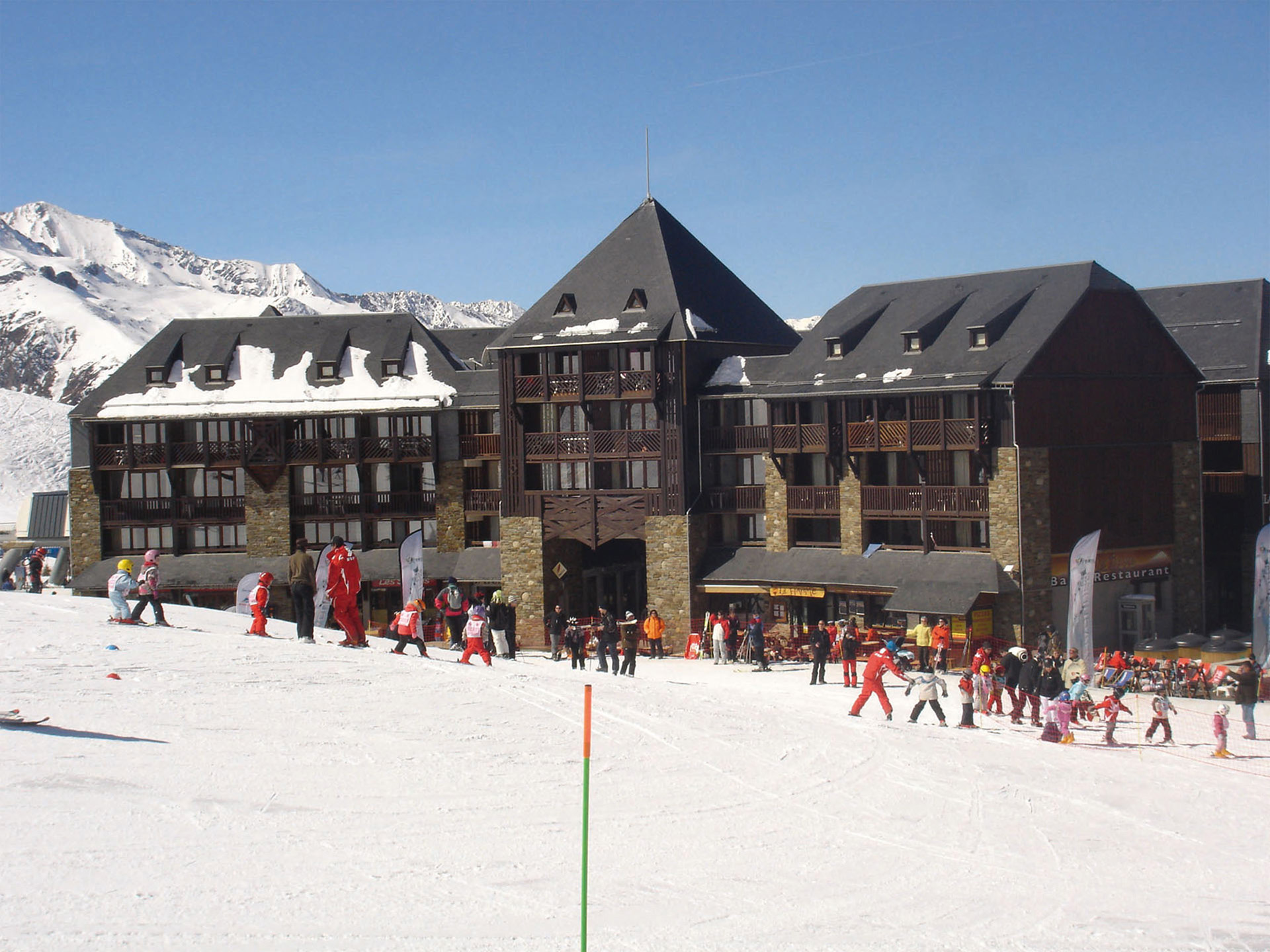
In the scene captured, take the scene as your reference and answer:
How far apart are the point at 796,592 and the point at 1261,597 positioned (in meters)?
13.0

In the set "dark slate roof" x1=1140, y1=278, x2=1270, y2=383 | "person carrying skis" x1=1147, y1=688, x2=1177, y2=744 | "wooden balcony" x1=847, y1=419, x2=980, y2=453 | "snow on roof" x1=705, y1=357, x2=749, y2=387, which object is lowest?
"person carrying skis" x1=1147, y1=688, x2=1177, y2=744

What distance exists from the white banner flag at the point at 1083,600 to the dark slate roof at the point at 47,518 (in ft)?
147

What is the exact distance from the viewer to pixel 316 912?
10883mm

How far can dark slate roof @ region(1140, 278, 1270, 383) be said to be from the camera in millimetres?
45062

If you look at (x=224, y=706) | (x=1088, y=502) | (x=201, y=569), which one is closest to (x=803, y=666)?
(x=1088, y=502)

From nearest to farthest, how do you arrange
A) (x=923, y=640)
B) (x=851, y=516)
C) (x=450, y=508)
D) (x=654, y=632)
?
(x=923, y=640) → (x=654, y=632) → (x=851, y=516) → (x=450, y=508)

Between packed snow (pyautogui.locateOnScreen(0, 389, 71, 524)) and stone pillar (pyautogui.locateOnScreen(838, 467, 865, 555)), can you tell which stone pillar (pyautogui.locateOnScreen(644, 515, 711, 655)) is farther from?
packed snow (pyautogui.locateOnScreen(0, 389, 71, 524))

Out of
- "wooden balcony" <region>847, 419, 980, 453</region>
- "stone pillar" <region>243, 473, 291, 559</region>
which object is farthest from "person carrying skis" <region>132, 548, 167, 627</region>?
"stone pillar" <region>243, 473, 291, 559</region>

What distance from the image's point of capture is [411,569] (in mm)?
38344

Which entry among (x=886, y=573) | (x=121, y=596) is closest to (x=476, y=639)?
(x=121, y=596)

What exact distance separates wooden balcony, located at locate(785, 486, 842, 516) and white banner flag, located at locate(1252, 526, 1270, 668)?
12.0 metres

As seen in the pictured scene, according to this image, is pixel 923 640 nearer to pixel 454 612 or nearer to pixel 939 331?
pixel 939 331

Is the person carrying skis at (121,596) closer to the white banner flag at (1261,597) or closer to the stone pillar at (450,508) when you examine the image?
the white banner flag at (1261,597)

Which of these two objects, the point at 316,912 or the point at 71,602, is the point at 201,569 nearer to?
the point at 71,602
